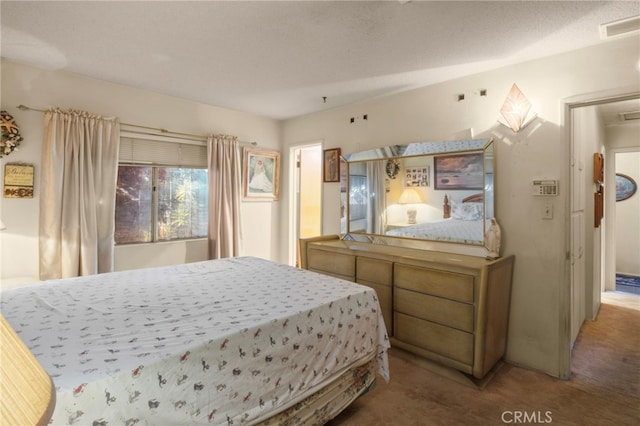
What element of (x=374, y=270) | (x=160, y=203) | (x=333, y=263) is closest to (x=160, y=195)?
(x=160, y=203)

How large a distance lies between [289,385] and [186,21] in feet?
7.34

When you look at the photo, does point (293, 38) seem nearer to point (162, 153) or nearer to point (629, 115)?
point (162, 153)

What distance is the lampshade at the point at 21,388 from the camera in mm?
309

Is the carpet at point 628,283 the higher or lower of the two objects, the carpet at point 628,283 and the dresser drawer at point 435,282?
the lower

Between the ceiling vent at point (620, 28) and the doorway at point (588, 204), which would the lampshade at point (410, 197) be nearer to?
the doorway at point (588, 204)

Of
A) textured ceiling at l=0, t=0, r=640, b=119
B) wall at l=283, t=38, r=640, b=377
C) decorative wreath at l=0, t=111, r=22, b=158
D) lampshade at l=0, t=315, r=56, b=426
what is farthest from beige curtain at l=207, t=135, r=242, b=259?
lampshade at l=0, t=315, r=56, b=426

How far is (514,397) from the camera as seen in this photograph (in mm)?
2154

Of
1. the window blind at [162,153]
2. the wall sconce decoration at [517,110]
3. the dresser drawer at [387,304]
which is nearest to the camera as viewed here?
the wall sconce decoration at [517,110]

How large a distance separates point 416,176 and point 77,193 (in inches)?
124

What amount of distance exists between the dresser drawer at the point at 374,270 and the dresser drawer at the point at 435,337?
0.31 m

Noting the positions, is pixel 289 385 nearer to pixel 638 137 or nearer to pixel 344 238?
pixel 344 238

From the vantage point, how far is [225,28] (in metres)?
2.11

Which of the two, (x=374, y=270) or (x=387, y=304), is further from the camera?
(x=374, y=270)

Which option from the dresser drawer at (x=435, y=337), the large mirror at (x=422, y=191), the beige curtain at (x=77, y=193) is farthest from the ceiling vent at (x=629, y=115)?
the beige curtain at (x=77, y=193)
